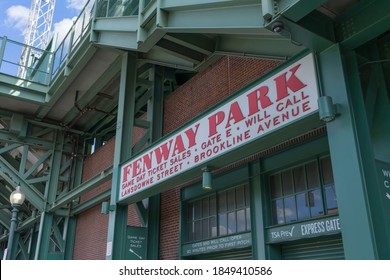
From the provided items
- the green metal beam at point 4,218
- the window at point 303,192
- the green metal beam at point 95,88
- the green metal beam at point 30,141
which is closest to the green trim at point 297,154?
the window at point 303,192

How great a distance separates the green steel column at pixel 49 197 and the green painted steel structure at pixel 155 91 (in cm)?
4

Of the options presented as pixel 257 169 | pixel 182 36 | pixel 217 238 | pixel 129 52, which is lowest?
pixel 217 238

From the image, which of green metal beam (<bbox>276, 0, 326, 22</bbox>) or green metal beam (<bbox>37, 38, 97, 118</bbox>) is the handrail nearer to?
green metal beam (<bbox>37, 38, 97, 118</bbox>)

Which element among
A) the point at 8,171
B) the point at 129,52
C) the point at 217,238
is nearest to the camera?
the point at 217,238

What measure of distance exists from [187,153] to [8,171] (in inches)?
419

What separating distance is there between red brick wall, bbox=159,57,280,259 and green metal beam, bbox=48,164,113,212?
187 cm

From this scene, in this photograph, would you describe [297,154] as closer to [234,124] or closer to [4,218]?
[234,124]

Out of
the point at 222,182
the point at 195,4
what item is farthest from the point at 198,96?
the point at 195,4

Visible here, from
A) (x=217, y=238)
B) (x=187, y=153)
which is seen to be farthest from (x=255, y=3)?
(x=217, y=238)

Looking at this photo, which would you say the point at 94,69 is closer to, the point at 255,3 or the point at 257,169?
the point at 257,169

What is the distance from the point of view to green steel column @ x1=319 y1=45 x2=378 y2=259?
4613 mm

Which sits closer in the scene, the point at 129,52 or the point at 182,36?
the point at 182,36

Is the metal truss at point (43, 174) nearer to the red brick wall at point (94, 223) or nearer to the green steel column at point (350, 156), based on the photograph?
the red brick wall at point (94, 223)

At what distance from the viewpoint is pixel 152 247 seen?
11242 millimetres
